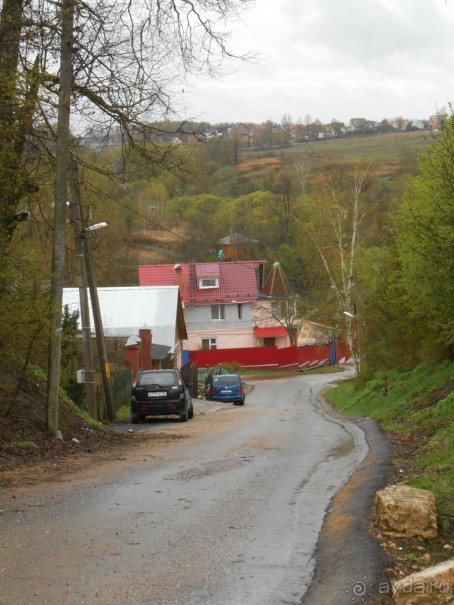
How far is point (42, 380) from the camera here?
2000 centimetres

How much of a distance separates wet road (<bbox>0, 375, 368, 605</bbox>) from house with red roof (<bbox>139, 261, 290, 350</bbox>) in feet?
204

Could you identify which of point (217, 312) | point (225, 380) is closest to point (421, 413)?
point (225, 380)

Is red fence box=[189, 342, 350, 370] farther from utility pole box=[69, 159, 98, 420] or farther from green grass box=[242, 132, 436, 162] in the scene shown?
green grass box=[242, 132, 436, 162]

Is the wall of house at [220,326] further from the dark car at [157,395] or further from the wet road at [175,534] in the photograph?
the wet road at [175,534]

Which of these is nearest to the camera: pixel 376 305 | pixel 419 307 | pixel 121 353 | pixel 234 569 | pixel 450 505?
pixel 234 569

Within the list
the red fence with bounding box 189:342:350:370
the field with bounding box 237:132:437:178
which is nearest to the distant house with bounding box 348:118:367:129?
the field with bounding box 237:132:437:178

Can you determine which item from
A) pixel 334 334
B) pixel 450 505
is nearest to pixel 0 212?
pixel 450 505

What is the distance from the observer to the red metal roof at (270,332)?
7825 cm

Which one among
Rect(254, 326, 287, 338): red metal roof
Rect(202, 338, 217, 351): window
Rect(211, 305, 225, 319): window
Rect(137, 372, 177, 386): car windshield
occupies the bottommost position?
Rect(202, 338, 217, 351): window

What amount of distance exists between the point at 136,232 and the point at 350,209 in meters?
41.1

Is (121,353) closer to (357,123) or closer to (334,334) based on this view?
(334,334)

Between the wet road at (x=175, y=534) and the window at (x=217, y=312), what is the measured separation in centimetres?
6266

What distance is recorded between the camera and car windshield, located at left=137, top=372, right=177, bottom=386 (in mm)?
25953

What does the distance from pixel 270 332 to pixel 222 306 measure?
5660mm
